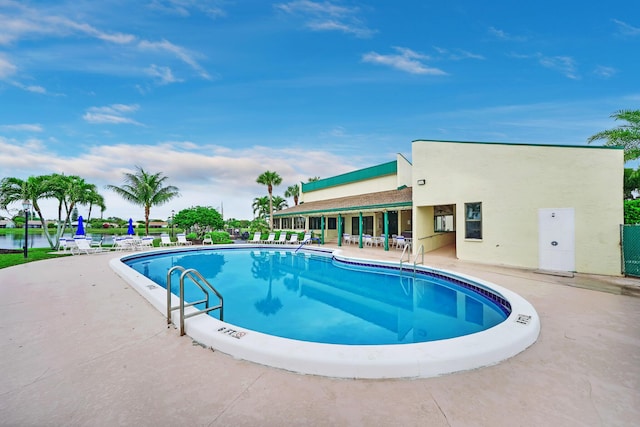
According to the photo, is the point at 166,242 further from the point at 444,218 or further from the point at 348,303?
the point at 444,218

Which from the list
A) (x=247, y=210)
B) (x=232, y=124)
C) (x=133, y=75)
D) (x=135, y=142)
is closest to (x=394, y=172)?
(x=232, y=124)

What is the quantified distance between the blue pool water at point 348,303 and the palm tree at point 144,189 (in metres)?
15.3

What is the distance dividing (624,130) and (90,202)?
3306cm

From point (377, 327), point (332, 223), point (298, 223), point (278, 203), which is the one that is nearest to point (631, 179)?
point (332, 223)

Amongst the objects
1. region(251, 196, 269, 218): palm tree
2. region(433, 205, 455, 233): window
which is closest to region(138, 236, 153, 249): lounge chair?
region(433, 205, 455, 233): window

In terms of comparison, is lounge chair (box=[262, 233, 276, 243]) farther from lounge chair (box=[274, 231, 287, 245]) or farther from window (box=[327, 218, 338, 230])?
window (box=[327, 218, 338, 230])

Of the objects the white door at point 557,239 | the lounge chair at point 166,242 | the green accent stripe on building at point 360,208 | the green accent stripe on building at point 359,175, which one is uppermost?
the green accent stripe on building at point 359,175

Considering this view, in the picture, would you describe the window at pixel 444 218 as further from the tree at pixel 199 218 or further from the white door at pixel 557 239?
the tree at pixel 199 218

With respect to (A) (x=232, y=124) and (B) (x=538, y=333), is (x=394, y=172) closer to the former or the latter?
(A) (x=232, y=124)

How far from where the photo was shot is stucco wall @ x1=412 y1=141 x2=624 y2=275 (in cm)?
847

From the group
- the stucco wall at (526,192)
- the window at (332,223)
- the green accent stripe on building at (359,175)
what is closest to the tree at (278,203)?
the green accent stripe on building at (359,175)

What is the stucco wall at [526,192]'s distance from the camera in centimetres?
847

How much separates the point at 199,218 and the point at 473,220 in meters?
20.7

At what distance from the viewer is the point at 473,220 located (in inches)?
444
